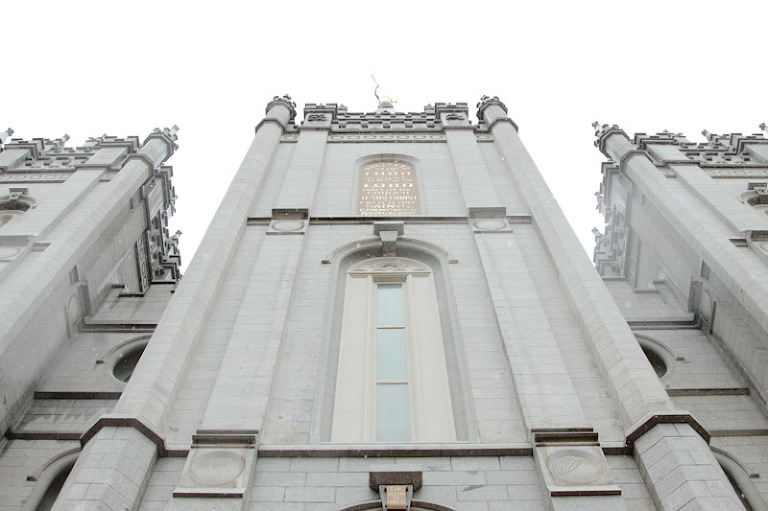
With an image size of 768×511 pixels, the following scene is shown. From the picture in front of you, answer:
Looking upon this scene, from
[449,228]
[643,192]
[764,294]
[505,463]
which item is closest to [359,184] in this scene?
[449,228]

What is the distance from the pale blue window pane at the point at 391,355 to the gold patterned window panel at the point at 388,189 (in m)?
5.65

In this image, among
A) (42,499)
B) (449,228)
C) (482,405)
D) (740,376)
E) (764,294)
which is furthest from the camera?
(449,228)

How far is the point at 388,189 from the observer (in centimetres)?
1928

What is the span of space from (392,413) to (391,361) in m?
1.30

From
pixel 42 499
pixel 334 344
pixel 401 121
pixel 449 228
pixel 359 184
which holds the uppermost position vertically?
pixel 401 121

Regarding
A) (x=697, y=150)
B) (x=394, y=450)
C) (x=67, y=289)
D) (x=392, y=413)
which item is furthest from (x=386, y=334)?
(x=697, y=150)

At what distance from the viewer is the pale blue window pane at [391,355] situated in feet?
37.7

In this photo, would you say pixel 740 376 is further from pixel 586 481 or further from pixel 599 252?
pixel 599 252

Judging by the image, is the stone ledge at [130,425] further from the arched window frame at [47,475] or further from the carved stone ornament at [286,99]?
the carved stone ornament at [286,99]

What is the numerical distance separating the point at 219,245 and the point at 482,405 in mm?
6483

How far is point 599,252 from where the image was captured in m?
26.1

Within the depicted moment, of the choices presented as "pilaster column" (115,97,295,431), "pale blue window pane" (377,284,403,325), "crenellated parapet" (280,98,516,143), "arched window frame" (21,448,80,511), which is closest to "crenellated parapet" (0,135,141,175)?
"crenellated parapet" (280,98,516,143)

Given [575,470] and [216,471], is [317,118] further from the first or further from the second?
[575,470]

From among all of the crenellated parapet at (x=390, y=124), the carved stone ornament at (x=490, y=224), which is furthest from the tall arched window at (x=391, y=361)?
the crenellated parapet at (x=390, y=124)
